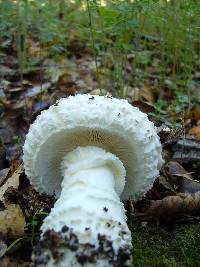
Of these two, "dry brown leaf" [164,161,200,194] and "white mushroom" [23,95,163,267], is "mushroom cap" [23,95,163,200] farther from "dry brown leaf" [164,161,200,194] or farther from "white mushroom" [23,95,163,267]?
"dry brown leaf" [164,161,200,194]

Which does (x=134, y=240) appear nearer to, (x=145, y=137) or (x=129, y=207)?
(x=129, y=207)

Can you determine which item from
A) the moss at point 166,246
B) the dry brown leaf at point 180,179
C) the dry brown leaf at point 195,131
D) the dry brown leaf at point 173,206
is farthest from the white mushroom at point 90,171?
the dry brown leaf at point 195,131

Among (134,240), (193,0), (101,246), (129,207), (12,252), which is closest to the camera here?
(101,246)

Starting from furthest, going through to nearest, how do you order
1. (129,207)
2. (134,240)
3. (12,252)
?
(129,207) → (134,240) → (12,252)

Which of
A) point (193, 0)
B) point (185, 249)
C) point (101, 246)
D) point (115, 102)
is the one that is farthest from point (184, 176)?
point (193, 0)

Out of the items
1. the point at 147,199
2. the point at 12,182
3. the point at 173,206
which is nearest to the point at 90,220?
the point at 173,206

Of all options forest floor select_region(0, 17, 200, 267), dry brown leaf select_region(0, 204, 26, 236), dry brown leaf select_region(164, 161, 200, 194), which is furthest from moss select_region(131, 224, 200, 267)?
dry brown leaf select_region(0, 204, 26, 236)

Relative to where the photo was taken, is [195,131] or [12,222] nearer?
[12,222]

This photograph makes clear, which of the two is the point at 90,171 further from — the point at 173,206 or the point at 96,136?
the point at 173,206
